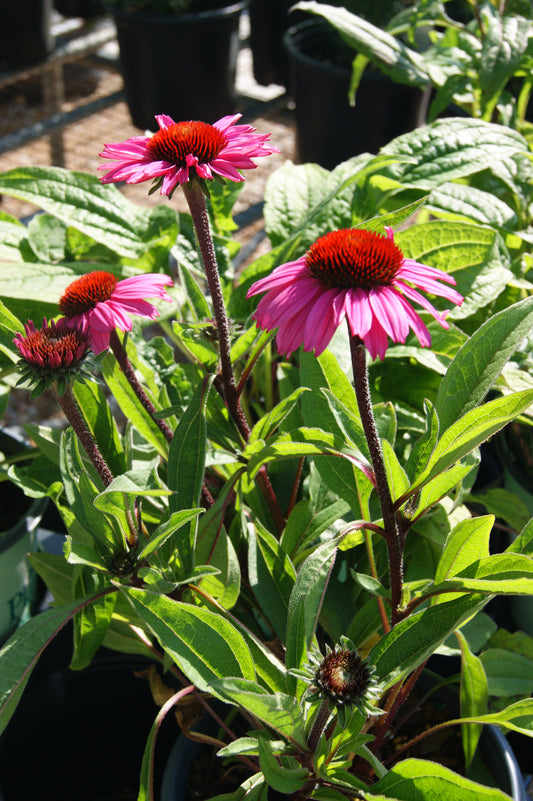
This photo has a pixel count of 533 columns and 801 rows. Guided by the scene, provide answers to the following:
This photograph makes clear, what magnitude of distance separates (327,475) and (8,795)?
460mm

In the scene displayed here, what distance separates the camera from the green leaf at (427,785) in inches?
18.4

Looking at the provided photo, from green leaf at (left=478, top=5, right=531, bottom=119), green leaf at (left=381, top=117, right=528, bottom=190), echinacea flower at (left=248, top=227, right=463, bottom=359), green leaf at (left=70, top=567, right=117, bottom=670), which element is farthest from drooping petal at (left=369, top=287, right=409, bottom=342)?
green leaf at (left=478, top=5, right=531, bottom=119)

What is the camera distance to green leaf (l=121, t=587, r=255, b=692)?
1.70 ft

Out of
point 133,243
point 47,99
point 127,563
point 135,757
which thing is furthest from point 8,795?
point 47,99

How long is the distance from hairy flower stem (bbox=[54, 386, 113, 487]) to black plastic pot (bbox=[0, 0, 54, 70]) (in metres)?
2.65

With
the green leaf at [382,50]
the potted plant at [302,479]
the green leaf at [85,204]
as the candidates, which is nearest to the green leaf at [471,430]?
the potted plant at [302,479]

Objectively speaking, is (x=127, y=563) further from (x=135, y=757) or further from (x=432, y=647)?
(x=135, y=757)

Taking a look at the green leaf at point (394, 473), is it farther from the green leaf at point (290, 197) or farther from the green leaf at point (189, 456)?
the green leaf at point (290, 197)

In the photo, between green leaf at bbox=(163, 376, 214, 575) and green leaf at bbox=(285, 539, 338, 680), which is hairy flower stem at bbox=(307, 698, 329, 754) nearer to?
green leaf at bbox=(285, 539, 338, 680)

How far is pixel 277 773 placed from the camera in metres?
0.52

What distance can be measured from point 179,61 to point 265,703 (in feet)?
6.96

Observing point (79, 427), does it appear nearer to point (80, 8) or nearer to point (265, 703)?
point (265, 703)

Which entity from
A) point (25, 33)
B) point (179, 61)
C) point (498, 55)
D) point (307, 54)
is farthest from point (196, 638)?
point (25, 33)

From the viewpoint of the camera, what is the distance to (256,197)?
2.15 m
